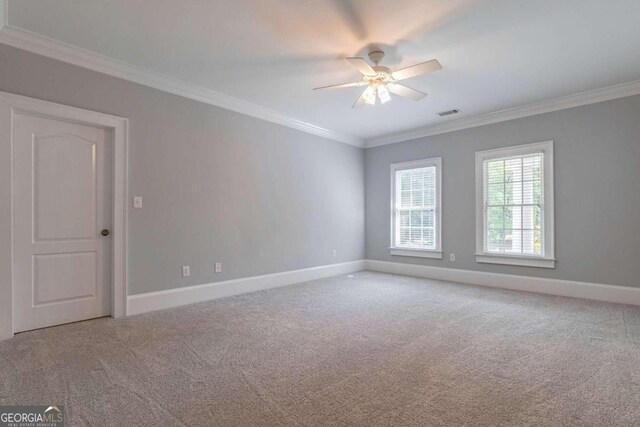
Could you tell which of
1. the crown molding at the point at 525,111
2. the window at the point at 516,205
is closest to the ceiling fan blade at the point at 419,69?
the crown molding at the point at 525,111

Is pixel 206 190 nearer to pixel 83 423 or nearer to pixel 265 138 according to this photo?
pixel 265 138

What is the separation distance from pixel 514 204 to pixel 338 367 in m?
4.05

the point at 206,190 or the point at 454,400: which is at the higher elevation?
the point at 206,190

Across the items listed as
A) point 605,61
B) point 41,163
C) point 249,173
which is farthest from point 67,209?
point 605,61

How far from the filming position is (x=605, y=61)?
346 cm

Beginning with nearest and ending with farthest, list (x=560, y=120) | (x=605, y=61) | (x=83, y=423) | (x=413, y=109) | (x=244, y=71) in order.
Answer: (x=83, y=423), (x=605, y=61), (x=244, y=71), (x=560, y=120), (x=413, y=109)

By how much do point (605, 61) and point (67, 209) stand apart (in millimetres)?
5781

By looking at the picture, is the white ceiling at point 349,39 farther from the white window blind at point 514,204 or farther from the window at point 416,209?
the window at point 416,209

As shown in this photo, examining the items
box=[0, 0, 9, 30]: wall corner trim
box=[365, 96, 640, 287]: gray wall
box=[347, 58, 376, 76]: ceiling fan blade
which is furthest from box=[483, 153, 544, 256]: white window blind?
box=[0, 0, 9, 30]: wall corner trim

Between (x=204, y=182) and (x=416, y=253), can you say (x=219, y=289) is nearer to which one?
(x=204, y=182)

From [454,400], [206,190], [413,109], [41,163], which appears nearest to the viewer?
[454,400]

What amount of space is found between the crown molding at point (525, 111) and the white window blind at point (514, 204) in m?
0.64

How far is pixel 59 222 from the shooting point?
3232mm

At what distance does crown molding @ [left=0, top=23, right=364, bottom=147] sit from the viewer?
289cm
